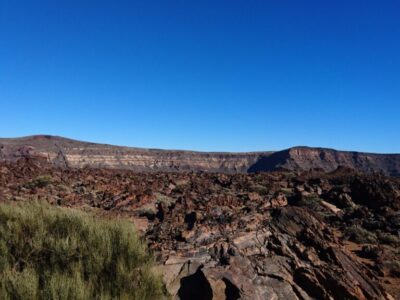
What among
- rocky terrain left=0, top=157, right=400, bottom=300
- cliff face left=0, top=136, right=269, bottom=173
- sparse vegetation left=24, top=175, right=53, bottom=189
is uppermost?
cliff face left=0, top=136, right=269, bottom=173

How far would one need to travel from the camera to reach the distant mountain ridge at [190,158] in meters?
102

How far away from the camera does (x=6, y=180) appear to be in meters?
28.3

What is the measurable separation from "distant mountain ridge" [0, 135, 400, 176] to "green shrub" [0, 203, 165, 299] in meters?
90.0

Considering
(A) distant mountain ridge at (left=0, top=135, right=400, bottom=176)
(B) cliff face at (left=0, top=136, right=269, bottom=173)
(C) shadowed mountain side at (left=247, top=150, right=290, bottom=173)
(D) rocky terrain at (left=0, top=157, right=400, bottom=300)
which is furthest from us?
(C) shadowed mountain side at (left=247, top=150, right=290, bottom=173)

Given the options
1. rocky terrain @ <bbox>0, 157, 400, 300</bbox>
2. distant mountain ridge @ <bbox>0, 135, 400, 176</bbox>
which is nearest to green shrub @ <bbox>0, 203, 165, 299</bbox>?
rocky terrain @ <bbox>0, 157, 400, 300</bbox>

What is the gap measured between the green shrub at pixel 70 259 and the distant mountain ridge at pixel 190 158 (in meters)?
90.0

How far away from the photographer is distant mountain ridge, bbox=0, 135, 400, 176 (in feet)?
335

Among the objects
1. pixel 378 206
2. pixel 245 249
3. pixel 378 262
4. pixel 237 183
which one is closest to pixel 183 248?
pixel 245 249

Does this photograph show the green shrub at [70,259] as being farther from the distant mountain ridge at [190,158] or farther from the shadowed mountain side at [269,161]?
the shadowed mountain side at [269,161]

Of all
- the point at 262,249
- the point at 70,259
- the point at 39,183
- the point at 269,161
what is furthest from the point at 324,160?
the point at 70,259

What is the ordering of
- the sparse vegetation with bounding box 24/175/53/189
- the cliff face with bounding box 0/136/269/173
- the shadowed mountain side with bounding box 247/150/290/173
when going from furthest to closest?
the shadowed mountain side with bounding box 247/150/290/173 → the cliff face with bounding box 0/136/269/173 → the sparse vegetation with bounding box 24/175/53/189

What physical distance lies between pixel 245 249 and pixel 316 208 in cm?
1613

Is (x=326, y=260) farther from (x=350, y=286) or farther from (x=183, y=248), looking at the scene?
(x=183, y=248)

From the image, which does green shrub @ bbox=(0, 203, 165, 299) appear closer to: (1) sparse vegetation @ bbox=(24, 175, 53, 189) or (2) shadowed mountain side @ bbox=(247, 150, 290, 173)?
(1) sparse vegetation @ bbox=(24, 175, 53, 189)
